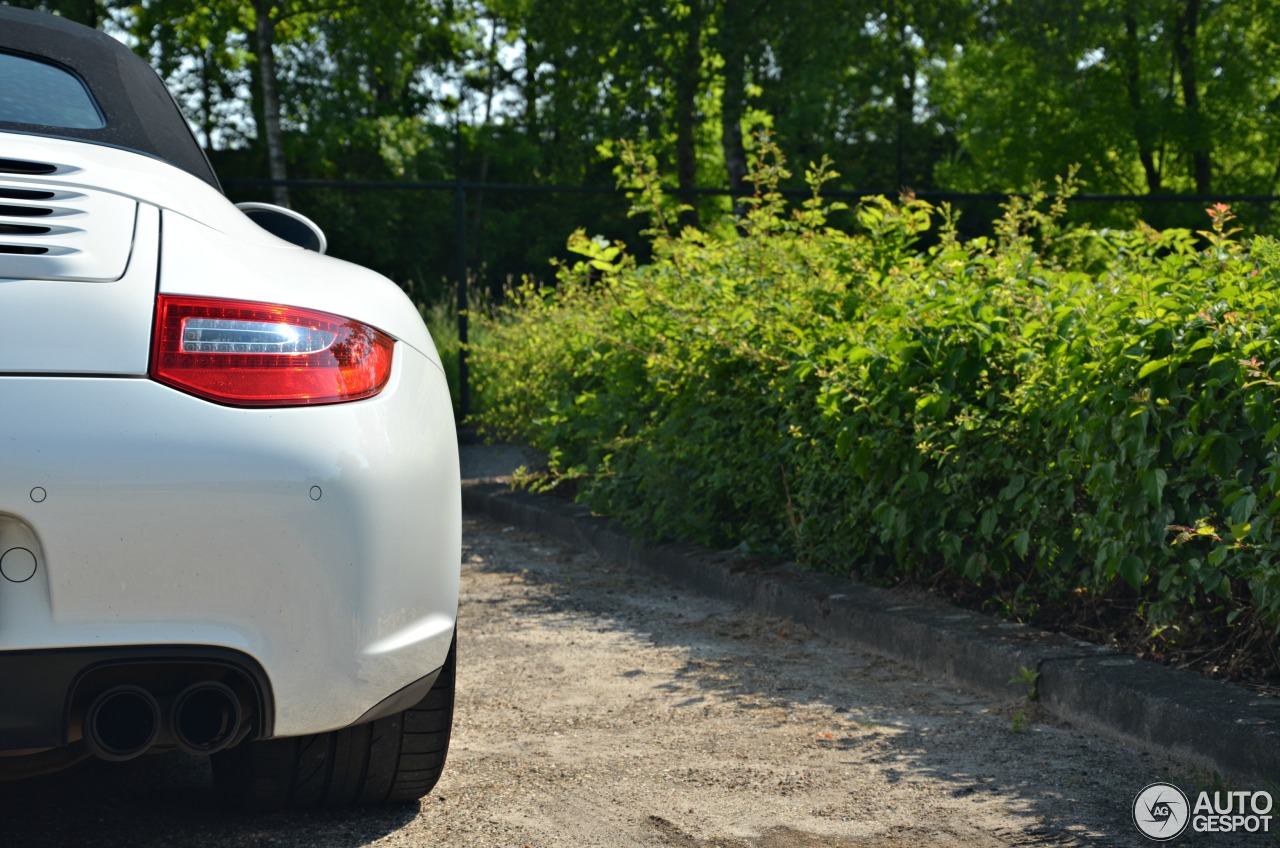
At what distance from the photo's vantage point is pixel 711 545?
6203 millimetres

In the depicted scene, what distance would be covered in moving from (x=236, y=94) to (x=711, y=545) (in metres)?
31.9

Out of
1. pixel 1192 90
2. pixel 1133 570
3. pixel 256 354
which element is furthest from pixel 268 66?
pixel 256 354

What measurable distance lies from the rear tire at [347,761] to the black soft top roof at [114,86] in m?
1.25

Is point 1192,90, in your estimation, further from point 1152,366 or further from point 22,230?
point 22,230

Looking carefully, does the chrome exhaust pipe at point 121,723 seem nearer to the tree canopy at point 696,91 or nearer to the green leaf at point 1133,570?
the green leaf at point 1133,570

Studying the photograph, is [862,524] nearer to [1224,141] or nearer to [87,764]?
[87,764]

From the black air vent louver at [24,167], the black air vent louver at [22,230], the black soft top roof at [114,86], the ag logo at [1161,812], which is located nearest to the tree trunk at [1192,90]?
the ag logo at [1161,812]

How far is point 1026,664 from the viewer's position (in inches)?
157

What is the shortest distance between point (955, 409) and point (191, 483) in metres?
3.12

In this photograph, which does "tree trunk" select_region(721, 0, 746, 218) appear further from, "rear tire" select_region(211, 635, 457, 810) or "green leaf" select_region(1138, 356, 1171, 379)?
"rear tire" select_region(211, 635, 457, 810)

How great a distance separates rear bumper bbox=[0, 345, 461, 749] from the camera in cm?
207

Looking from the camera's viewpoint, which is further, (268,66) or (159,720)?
(268,66)

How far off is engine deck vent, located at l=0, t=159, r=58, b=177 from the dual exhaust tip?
89 cm

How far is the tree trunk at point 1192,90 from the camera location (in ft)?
85.9
